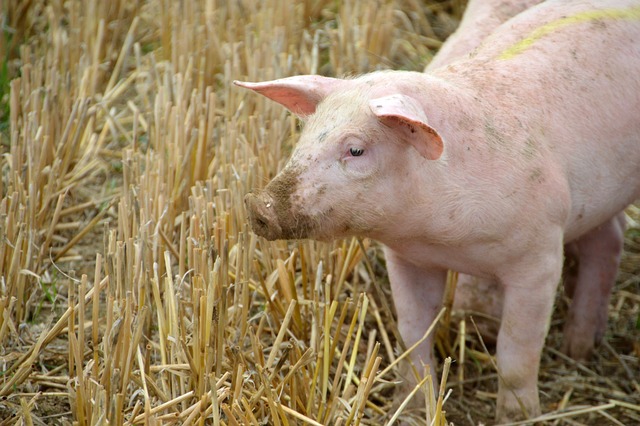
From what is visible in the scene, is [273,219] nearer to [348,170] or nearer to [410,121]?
[348,170]

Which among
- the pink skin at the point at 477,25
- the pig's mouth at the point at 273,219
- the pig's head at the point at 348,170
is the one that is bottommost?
the pig's mouth at the point at 273,219

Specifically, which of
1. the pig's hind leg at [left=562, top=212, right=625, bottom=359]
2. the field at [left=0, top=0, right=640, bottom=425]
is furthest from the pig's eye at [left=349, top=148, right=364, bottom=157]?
the pig's hind leg at [left=562, top=212, right=625, bottom=359]

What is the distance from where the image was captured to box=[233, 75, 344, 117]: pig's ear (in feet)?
10.8

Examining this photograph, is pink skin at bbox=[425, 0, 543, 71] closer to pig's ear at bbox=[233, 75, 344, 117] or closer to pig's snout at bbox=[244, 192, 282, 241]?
pig's ear at bbox=[233, 75, 344, 117]

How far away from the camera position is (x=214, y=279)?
10.0 ft

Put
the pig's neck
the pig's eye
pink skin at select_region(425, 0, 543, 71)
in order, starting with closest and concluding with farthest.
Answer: the pig's eye
the pig's neck
pink skin at select_region(425, 0, 543, 71)

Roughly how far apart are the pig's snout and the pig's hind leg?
1.84 meters

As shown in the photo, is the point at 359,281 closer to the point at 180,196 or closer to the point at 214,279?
the point at 180,196

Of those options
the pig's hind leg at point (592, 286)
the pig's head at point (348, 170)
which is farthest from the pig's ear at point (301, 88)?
the pig's hind leg at point (592, 286)

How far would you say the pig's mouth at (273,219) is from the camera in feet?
9.88

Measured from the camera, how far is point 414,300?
374cm

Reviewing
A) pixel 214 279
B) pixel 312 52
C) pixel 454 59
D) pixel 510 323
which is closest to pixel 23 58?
pixel 312 52

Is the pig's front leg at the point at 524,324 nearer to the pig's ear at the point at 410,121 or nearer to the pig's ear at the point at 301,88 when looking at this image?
the pig's ear at the point at 410,121

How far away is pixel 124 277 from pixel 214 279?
0.33 meters
